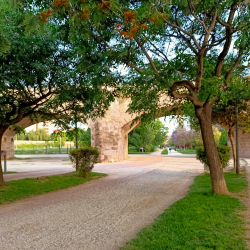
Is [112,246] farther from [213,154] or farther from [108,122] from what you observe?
[108,122]

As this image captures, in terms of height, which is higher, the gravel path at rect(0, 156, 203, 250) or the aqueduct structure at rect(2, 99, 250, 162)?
the aqueduct structure at rect(2, 99, 250, 162)

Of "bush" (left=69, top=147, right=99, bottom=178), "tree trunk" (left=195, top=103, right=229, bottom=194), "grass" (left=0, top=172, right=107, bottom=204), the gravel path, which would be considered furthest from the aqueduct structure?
"tree trunk" (left=195, top=103, right=229, bottom=194)

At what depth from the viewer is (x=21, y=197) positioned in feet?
24.5

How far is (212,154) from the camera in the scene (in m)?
6.57

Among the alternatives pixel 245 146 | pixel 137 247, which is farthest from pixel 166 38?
pixel 245 146

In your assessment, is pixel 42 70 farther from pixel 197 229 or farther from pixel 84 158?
pixel 197 229

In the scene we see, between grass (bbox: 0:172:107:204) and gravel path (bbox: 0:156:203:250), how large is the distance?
0.44 metres

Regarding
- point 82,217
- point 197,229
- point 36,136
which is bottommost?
point 82,217

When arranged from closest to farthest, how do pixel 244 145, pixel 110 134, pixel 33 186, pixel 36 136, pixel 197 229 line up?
1. pixel 197 229
2. pixel 33 186
3. pixel 110 134
4. pixel 244 145
5. pixel 36 136

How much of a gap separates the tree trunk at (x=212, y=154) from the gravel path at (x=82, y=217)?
3.74 feet

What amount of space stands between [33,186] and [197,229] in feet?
20.7

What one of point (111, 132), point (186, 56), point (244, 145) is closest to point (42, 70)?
point (186, 56)

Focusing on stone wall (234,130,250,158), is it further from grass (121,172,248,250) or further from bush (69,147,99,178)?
grass (121,172,248,250)

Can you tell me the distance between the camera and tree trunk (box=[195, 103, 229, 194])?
257 inches
